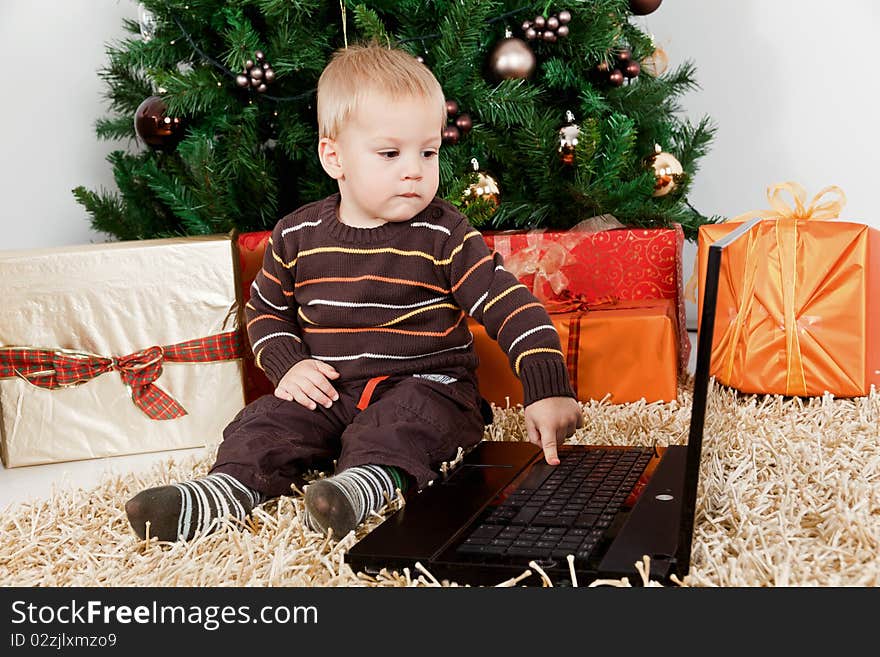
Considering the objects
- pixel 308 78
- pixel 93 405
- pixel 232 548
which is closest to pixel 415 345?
pixel 232 548

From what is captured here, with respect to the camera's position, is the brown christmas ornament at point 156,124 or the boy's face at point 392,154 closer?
the boy's face at point 392,154

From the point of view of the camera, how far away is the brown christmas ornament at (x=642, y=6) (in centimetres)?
177

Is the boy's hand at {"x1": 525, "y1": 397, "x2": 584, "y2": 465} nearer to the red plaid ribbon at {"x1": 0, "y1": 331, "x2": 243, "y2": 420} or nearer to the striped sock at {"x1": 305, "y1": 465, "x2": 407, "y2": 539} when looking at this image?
the striped sock at {"x1": 305, "y1": 465, "x2": 407, "y2": 539}

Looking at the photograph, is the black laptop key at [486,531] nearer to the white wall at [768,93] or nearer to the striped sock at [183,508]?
the striped sock at [183,508]

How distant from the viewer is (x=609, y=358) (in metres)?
1.47

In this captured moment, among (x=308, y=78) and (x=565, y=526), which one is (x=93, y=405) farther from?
(x=565, y=526)

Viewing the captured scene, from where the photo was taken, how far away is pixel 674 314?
5.03 ft

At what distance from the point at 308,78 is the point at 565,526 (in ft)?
3.65

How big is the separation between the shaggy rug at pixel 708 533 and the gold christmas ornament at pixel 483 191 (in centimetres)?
57

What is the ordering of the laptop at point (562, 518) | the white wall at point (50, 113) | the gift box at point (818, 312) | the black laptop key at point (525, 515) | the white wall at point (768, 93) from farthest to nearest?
the white wall at point (768, 93) < the white wall at point (50, 113) < the gift box at point (818, 312) < the black laptop key at point (525, 515) < the laptop at point (562, 518)

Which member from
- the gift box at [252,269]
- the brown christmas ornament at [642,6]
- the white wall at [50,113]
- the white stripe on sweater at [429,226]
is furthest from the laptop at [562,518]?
the white wall at [50,113]

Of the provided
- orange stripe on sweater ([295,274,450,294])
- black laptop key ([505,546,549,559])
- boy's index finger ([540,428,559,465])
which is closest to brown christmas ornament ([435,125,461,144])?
orange stripe on sweater ([295,274,450,294])

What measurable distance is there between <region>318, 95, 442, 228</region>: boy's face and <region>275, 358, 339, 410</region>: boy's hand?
0.22 meters

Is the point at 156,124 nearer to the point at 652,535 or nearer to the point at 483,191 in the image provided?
the point at 483,191
